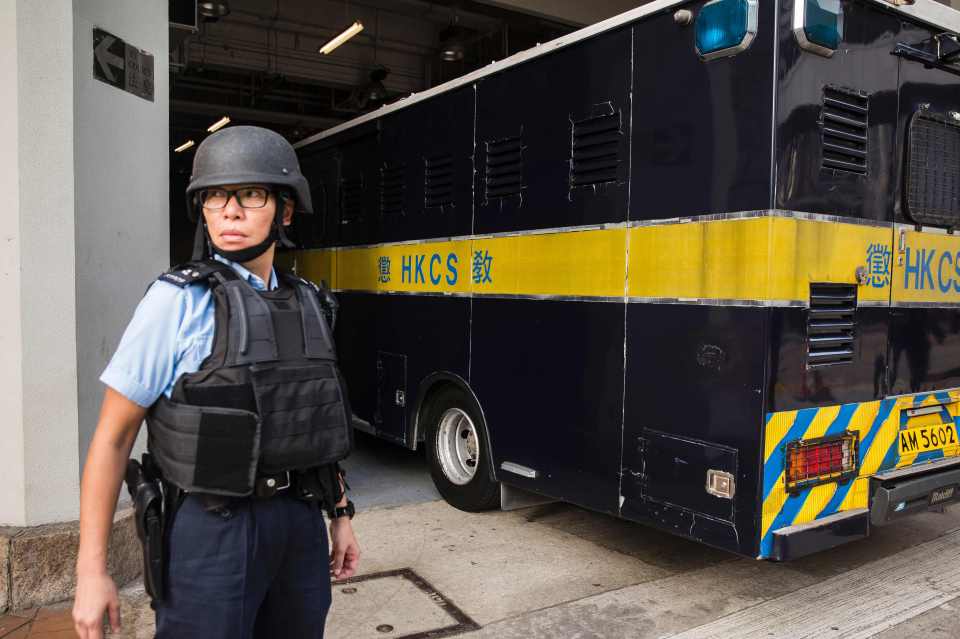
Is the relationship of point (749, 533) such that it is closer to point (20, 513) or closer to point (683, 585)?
point (683, 585)

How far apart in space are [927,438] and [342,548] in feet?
11.4

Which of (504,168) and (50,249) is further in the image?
(504,168)

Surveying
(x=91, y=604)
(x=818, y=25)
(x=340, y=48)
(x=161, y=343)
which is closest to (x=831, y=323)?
(x=818, y=25)

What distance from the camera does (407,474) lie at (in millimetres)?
6832

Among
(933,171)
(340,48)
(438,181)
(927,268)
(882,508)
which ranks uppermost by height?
(340,48)

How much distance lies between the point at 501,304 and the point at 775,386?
6.55 ft

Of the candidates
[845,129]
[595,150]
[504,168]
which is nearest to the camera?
[845,129]

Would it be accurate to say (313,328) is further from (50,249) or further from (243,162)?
(50,249)

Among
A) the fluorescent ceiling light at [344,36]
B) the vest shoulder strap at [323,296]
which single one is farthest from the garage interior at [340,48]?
the vest shoulder strap at [323,296]

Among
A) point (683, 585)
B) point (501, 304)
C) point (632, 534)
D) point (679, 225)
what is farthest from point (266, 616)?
point (632, 534)

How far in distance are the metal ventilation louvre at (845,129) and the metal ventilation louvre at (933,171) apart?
42cm

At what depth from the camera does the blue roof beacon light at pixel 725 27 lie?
352cm

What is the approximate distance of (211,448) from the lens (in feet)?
5.85

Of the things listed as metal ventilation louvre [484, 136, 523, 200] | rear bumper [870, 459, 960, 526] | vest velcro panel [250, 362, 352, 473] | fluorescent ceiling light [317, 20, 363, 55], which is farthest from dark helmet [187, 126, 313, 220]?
fluorescent ceiling light [317, 20, 363, 55]
